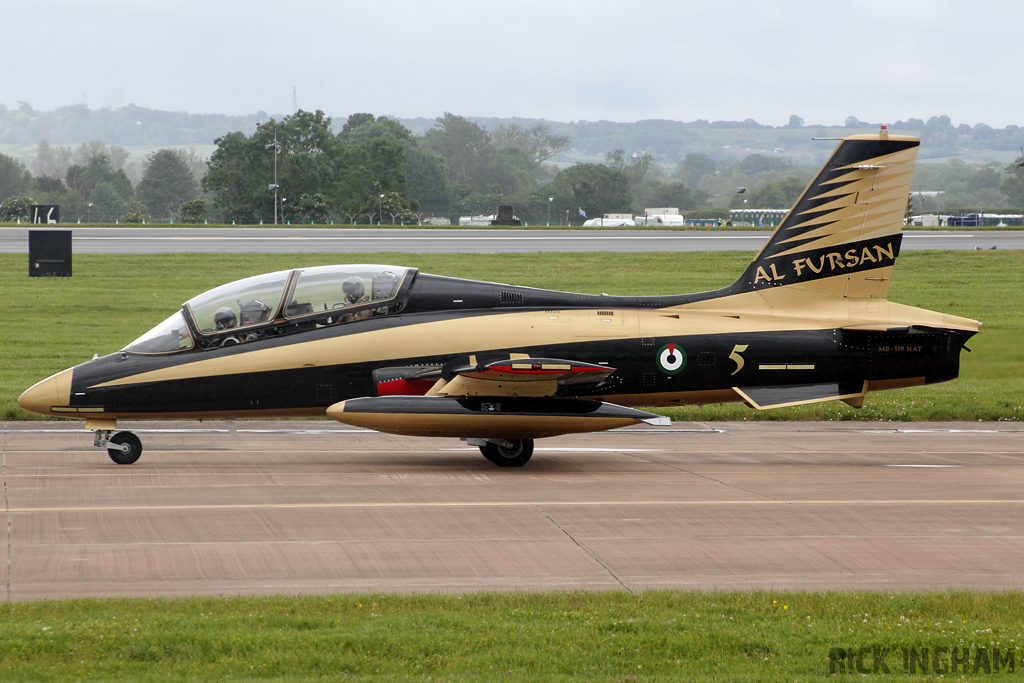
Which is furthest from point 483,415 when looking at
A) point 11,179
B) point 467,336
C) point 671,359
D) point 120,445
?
point 11,179

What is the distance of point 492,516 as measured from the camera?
11102 mm

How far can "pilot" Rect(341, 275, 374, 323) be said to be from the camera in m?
14.1

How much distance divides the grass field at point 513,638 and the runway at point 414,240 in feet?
116

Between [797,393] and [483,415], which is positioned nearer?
[483,415]

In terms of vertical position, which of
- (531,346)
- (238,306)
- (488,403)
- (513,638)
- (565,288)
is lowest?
(513,638)

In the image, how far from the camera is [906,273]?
3962cm

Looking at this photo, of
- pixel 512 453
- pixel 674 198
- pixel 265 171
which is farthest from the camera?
pixel 674 198

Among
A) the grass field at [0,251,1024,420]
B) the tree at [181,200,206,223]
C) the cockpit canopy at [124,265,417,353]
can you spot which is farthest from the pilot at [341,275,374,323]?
the tree at [181,200,206,223]

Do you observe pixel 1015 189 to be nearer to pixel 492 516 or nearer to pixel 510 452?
pixel 510 452

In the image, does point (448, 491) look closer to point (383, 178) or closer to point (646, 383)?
point (646, 383)

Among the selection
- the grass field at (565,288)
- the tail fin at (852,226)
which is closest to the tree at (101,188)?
the grass field at (565,288)

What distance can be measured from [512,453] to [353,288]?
3192mm

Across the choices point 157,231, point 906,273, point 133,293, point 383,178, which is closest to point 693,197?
point 383,178

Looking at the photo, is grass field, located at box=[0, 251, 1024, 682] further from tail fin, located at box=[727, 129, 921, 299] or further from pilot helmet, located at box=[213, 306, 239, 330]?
tail fin, located at box=[727, 129, 921, 299]
